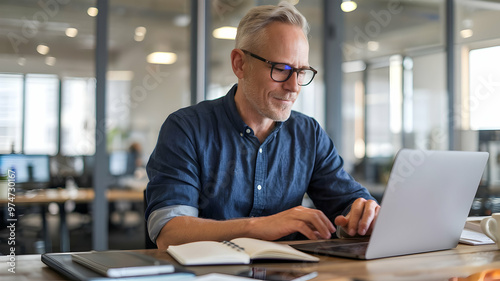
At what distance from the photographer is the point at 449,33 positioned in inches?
219

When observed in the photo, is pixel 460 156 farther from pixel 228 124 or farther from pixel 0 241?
pixel 0 241

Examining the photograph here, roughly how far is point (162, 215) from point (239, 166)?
40 cm

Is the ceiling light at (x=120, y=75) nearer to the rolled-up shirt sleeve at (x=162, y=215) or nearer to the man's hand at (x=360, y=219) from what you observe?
the rolled-up shirt sleeve at (x=162, y=215)

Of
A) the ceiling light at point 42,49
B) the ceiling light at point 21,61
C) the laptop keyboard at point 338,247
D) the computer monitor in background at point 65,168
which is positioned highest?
the ceiling light at point 42,49

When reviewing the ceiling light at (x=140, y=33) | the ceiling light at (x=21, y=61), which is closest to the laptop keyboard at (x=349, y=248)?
the ceiling light at (x=21, y=61)

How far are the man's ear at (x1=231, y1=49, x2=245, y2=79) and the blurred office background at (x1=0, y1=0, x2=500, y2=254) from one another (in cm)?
244

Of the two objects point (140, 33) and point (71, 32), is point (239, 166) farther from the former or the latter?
point (140, 33)

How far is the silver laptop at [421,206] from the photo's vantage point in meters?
1.18

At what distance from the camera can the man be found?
68.3 inches

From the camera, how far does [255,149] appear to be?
75.8 inches

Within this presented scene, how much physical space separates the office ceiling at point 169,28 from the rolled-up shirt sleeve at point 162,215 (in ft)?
9.92

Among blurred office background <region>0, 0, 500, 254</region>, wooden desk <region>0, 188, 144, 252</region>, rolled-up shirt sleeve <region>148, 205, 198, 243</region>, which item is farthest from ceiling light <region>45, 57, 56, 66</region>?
rolled-up shirt sleeve <region>148, 205, 198, 243</region>

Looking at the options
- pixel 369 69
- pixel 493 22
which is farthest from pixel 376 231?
pixel 493 22

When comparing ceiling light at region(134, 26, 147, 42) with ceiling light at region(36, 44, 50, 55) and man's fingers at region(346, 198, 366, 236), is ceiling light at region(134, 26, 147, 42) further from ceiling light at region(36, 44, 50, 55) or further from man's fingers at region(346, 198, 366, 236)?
man's fingers at region(346, 198, 366, 236)
